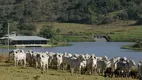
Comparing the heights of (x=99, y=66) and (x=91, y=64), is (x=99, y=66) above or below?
below

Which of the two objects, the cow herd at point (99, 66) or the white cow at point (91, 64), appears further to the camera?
the white cow at point (91, 64)

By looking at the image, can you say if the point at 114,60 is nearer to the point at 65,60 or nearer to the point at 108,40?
the point at 65,60

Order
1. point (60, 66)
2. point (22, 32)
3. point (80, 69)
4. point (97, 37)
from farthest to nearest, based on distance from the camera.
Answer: point (97, 37) → point (22, 32) → point (60, 66) → point (80, 69)

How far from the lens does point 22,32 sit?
503 ft

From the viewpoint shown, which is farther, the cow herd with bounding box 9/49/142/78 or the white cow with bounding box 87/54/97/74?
the white cow with bounding box 87/54/97/74

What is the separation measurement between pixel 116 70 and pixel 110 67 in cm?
56

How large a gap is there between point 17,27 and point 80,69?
138 meters

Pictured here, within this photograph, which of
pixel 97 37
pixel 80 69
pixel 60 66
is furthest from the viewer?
pixel 97 37

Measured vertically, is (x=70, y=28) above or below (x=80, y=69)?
below

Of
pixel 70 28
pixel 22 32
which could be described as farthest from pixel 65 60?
pixel 70 28

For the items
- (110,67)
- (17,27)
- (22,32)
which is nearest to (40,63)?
(110,67)

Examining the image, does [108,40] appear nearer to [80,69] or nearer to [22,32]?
[22,32]

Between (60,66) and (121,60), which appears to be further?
(60,66)

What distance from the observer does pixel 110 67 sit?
91.4ft
